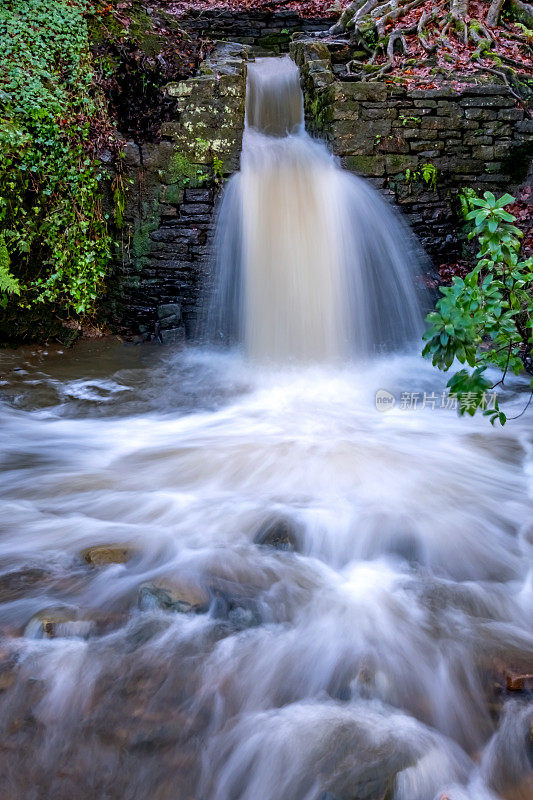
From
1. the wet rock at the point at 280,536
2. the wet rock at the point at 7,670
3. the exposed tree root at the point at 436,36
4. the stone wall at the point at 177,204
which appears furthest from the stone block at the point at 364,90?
the wet rock at the point at 7,670

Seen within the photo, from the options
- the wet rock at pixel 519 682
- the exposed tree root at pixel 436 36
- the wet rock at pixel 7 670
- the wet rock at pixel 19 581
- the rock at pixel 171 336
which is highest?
the exposed tree root at pixel 436 36

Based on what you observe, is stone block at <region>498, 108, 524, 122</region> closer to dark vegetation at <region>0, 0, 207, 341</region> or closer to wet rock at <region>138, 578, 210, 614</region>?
dark vegetation at <region>0, 0, 207, 341</region>

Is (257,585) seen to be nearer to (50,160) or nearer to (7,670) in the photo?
(7,670)

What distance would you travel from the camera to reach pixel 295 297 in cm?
689

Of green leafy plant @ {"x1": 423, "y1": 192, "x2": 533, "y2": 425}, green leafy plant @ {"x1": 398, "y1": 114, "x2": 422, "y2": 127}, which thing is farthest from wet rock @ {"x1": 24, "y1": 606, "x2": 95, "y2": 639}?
green leafy plant @ {"x1": 398, "y1": 114, "x2": 422, "y2": 127}

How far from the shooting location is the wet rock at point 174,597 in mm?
2529

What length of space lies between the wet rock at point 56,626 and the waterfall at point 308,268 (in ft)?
15.3

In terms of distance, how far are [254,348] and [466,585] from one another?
14.6 feet

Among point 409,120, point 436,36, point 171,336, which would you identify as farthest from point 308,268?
point 436,36

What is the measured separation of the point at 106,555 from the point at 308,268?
483 centimetres

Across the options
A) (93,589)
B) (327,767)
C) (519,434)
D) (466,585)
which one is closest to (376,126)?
(519,434)

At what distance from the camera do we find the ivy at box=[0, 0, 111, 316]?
6219 mm

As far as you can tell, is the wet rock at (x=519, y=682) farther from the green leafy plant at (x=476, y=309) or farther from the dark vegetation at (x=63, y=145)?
the dark vegetation at (x=63, y=145)

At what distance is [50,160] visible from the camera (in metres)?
6.41
